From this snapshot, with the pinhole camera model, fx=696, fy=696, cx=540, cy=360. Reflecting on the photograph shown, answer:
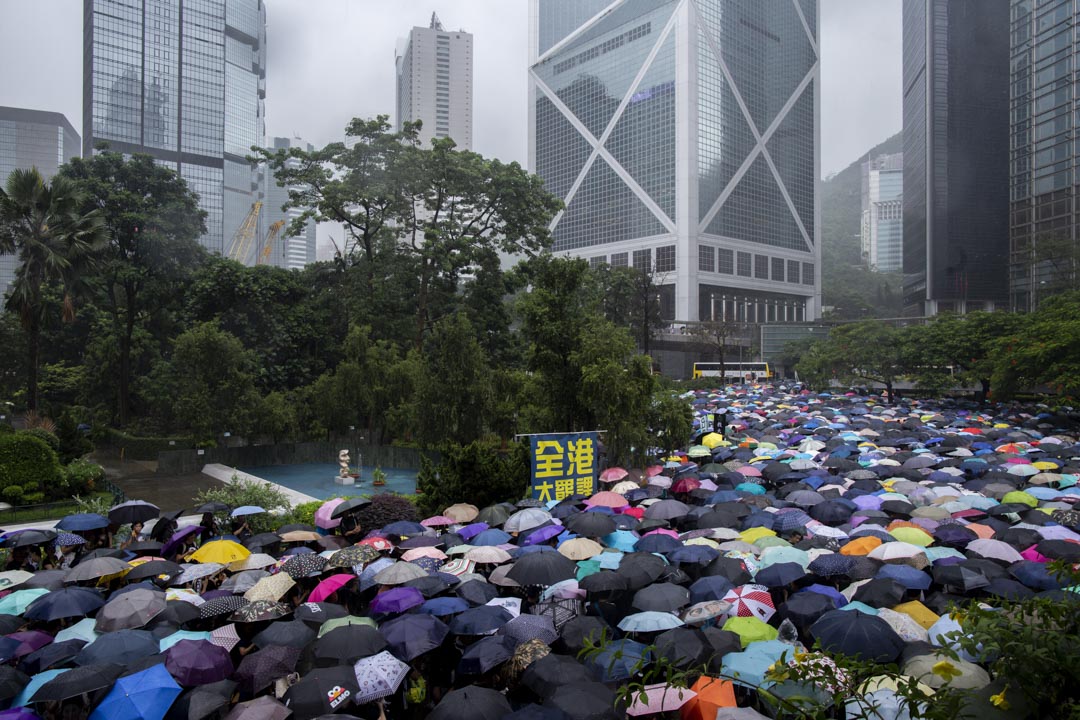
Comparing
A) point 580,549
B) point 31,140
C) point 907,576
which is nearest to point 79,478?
point 580,549

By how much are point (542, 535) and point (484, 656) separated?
4659 mm

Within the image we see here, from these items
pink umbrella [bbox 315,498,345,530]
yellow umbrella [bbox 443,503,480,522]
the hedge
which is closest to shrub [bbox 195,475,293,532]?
pink umbrella [bbox 315,498,345,530]

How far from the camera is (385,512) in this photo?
47.1 ft

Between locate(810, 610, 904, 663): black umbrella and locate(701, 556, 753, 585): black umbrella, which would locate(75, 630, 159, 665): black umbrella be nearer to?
locate(701, 556, 753, 585): black umbrella

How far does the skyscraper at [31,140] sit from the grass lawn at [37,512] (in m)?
85.7

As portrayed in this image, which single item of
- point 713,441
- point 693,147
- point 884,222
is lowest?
point 713,441

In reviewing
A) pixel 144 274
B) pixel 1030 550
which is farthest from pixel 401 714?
pixel 144 274

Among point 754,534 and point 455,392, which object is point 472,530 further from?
point 455,392

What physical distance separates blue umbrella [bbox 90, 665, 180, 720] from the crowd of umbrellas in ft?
0.06

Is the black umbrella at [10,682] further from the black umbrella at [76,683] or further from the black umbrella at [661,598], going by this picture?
the black umbrella at [661,598]

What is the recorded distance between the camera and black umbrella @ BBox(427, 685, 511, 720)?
583cm

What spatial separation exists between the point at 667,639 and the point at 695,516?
6598 mm

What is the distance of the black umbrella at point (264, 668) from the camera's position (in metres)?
6.98

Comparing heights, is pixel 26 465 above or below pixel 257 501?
above
